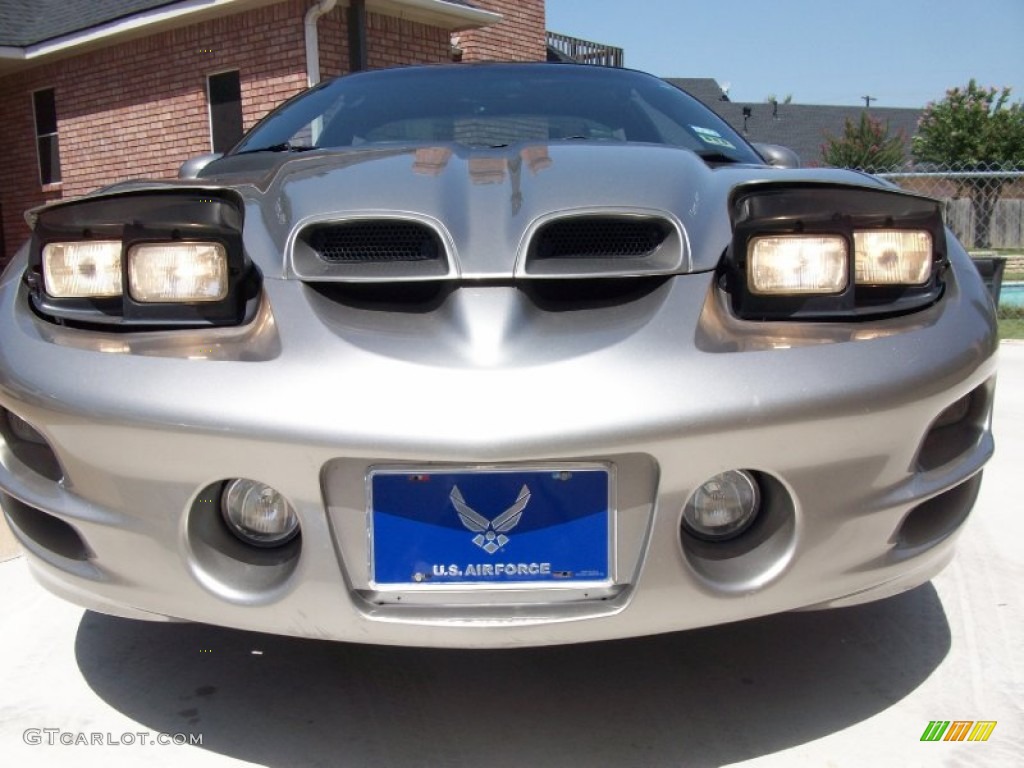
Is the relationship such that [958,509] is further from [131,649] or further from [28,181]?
[28,181]

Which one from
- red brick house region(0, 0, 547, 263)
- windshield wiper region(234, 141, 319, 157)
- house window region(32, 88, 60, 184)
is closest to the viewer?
windshield wiper region(234, 141, 319, 157)

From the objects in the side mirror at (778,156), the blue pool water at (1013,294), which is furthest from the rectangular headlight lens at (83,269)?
the blue pool water at (1013,294)

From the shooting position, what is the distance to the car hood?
1562 mm

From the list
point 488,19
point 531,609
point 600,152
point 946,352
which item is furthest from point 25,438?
point 488,19

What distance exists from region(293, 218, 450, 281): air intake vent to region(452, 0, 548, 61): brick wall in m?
11.7

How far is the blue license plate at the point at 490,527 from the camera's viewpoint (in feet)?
4.58

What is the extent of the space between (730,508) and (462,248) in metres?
0.61

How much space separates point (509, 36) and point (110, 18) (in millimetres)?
5454

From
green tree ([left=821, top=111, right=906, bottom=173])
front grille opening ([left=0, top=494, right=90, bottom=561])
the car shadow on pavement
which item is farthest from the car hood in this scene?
green tree ([left=821, top=111, right=906, bottom=173])

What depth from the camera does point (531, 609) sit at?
1438mm

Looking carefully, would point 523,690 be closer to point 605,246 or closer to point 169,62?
point 605,246

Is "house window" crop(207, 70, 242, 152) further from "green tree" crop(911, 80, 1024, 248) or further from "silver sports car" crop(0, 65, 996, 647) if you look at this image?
"green tree" crop(911, 80, 1024, 248)

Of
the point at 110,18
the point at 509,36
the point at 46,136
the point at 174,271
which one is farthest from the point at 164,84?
the point at 174,271

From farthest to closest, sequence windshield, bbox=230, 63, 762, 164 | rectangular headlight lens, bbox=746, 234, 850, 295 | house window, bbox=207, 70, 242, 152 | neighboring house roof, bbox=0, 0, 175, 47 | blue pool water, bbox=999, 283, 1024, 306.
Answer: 1. neighboring house roof, bbox=0, 0, 175, 47
2. house window, bbox=207, 70, 242, 152
3. blue pool water, bbox=999, 283, 1024, 306
4. windshield, bbox=230, 63, 762, 164
5. rectangular headlight lens, bbox=746, 234, 850, 295
